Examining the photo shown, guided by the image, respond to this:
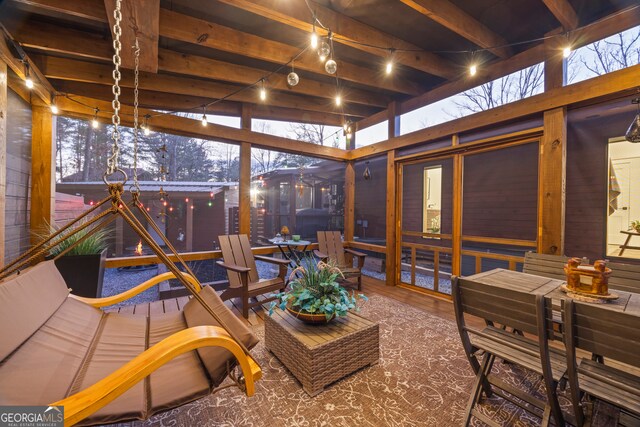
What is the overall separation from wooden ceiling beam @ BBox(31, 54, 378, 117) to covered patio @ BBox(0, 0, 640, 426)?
0.02 metres

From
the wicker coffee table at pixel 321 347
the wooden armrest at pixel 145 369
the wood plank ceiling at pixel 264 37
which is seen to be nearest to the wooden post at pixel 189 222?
the wood plank ceiling at pixel 264 37

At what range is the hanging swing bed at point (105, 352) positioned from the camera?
3.46 feet

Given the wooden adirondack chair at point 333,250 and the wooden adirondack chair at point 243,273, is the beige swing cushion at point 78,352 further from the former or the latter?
the wooden adirondack chair at point 333,250

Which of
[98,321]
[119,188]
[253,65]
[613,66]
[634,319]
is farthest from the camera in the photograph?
[253,65]

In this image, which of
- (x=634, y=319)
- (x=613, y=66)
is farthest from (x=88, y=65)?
(x=613, y=66)

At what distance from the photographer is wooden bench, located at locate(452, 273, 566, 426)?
1.32m

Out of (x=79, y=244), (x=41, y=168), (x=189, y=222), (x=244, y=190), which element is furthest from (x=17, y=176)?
(x=189, y=222)

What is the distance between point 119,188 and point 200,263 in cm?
458

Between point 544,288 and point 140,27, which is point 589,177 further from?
point 140,27

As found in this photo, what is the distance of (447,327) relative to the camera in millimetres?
2814

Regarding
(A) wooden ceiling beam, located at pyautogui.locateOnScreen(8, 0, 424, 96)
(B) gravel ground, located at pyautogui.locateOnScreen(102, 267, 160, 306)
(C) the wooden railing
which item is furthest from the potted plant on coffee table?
(A) wooden ceiling beam, located at pyautogui.locateOnScreen(8, 0, 424, 96)

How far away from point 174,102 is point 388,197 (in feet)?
12.3

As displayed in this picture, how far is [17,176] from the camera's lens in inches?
99.7

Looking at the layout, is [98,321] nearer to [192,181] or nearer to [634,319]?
[634,319]
